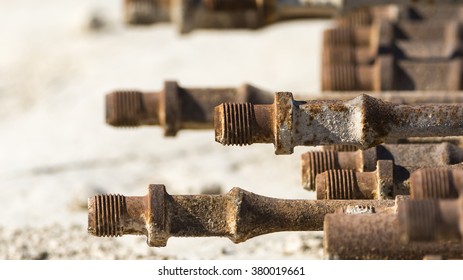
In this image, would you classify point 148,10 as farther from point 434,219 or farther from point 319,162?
point 434,219

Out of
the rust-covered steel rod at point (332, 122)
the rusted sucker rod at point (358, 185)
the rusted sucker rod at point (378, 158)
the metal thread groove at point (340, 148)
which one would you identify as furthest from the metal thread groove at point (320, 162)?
the rust-covered steel rod at point (332, 122)

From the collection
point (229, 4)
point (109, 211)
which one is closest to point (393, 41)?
point (229, 4)

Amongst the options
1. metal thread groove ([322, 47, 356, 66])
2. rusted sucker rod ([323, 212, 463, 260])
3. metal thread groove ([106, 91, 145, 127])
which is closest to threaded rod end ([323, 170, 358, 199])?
rusted sucker rod ([323, 212, 463, 260])

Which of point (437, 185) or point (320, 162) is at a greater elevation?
point (437, 185)

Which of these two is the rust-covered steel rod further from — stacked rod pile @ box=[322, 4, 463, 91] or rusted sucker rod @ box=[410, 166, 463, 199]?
stacked rod pile @ box=[322, 4, 463, 91]

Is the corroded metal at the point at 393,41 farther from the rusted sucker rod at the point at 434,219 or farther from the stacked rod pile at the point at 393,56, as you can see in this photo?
the rusted sucker rod at the point at 434,219
